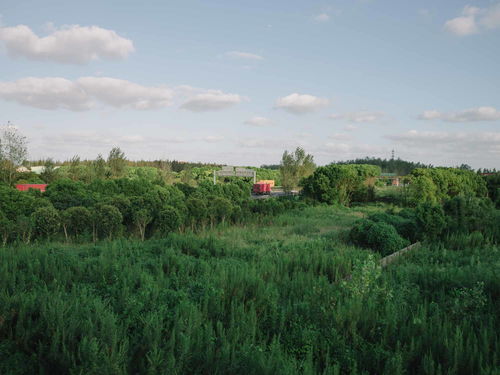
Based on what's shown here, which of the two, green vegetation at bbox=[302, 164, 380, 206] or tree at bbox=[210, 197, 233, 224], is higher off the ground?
green vegetation at bbox=[302, 164, 380, 206]

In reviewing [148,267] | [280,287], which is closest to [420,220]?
[280,287]

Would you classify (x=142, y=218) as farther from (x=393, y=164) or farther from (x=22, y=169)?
(x=393, y=164)

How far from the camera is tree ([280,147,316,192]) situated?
3447 centimetres

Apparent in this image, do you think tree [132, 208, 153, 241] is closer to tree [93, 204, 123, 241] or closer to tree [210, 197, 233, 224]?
tree [93, 204, 123, 241]

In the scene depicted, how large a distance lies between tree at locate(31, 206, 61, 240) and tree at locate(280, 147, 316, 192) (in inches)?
987

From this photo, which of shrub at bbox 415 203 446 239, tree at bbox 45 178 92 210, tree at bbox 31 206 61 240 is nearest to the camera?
tree at bbox 31 206 61 240

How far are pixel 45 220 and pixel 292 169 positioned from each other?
2624 cm

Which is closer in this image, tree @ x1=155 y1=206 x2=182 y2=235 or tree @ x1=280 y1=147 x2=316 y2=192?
tree @ x1=155 y1=206 x2=182 y2=235

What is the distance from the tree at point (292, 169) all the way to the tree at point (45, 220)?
25.1 m

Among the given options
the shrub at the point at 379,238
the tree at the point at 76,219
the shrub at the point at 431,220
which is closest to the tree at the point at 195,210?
the tree at the point at 76,219

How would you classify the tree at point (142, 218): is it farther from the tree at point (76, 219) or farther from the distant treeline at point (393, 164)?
the distant treeline at point (393, 164)

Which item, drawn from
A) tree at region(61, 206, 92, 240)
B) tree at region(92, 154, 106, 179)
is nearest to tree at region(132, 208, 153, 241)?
tree at region(61, 206, 92, 240)

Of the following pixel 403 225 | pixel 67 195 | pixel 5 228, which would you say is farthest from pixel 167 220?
pixel 403 225

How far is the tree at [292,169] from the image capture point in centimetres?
3447
